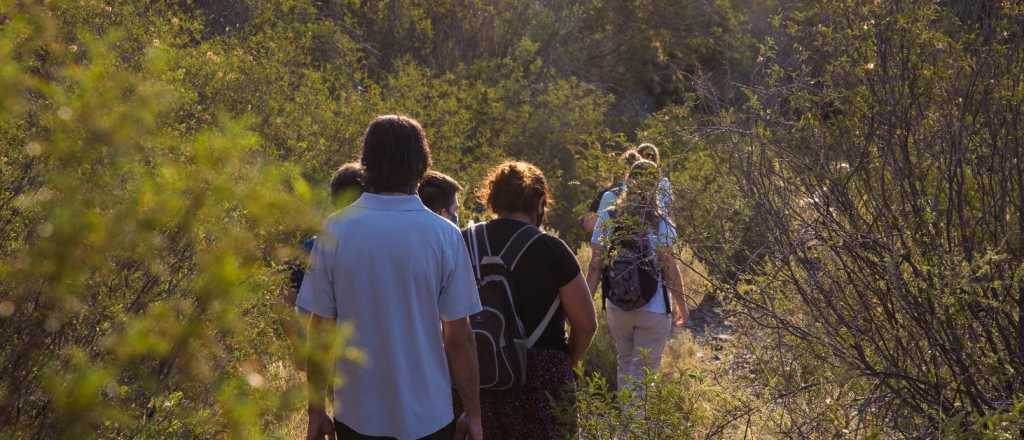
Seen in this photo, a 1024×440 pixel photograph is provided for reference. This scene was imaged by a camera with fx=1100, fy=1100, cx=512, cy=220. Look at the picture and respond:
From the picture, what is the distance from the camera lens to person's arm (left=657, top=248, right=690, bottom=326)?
15.2 feet

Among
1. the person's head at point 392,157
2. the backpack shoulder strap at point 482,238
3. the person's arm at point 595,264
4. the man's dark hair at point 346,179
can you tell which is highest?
the person's head at point 392,157

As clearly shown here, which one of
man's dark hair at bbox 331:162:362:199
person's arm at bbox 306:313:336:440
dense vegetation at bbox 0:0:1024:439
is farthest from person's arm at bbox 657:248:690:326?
person's arm at bbox 306:313:336:440

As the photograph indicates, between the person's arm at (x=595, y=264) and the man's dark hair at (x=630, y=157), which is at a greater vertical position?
the man's dark hair at (x=630, y=157)

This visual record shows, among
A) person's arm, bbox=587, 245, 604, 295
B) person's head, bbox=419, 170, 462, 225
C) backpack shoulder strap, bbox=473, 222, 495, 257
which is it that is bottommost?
person's arm, bbox=587, 245, 604, 295

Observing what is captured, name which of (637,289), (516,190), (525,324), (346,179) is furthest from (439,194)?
(637,289)

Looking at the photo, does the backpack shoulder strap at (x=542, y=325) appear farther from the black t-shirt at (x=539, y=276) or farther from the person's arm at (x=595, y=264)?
the person's arm at (x=595, y=264)

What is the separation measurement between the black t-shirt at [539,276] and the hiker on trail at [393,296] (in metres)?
0.59

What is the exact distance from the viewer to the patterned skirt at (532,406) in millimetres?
3805

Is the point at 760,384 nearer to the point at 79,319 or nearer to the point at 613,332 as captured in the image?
the point at 613,332

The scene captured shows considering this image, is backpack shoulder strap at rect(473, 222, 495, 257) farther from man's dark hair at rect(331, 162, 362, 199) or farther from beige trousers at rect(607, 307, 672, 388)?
beige trousers at rect(607, 307, 672, 388)

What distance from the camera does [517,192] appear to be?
13.1ft

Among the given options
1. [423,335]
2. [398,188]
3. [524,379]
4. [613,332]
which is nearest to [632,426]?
[524,379]

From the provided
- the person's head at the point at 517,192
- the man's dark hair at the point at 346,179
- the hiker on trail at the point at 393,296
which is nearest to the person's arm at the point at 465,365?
the hiker on trail at the point at 393,296

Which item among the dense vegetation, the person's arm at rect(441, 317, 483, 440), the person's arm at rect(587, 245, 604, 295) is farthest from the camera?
the person's arm at rect(587, 245, 604, 295)
